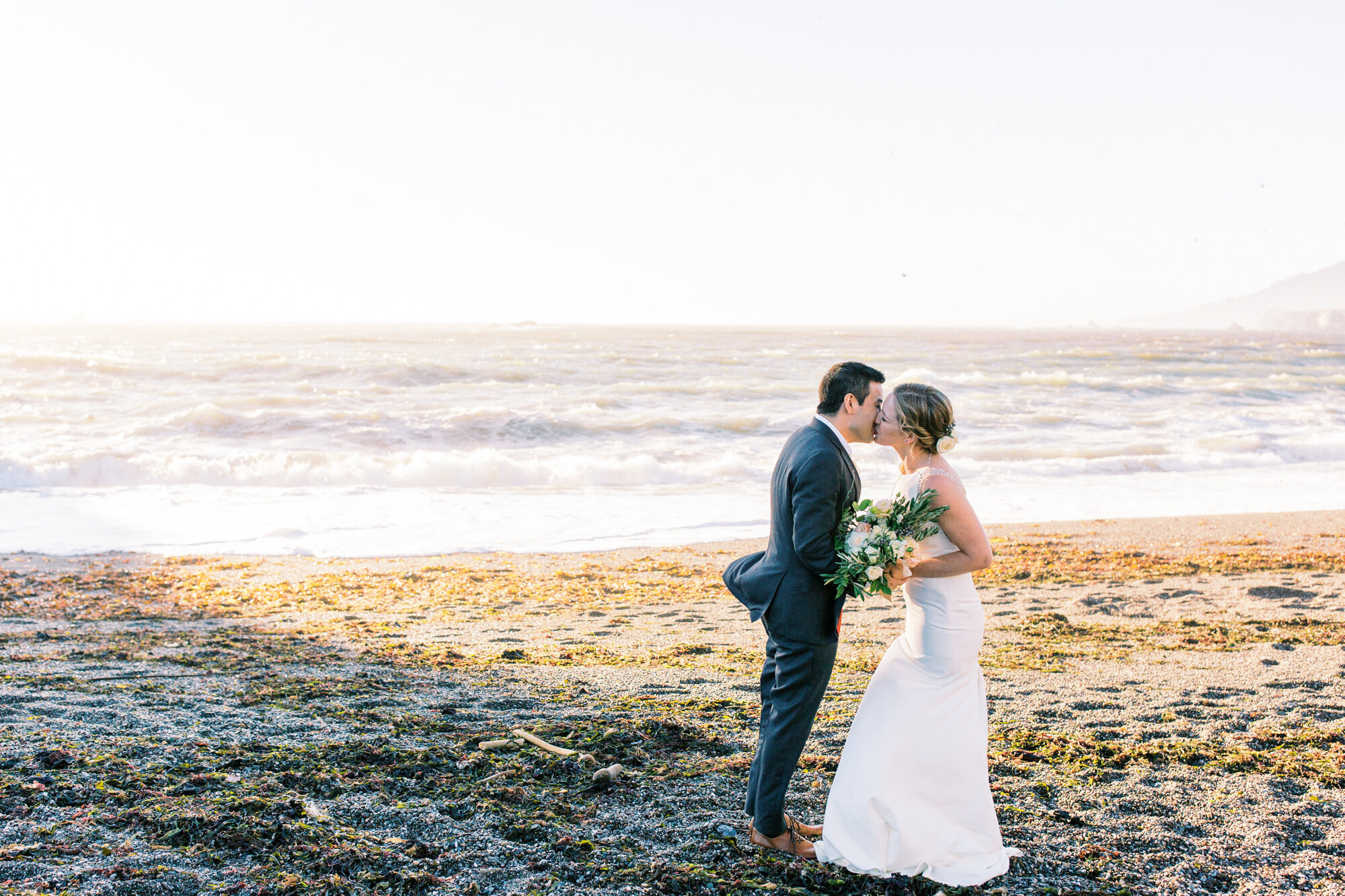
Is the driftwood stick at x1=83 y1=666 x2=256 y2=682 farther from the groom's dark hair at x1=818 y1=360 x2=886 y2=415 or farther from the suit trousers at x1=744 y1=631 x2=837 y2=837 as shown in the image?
the groom's dark hair at x1=818 y1=360 x2=886 y2=415

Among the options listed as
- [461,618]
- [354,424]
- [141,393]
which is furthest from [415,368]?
[461,618]

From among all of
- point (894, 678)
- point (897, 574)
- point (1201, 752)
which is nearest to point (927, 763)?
point (894, 678)

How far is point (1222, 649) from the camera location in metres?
6.04

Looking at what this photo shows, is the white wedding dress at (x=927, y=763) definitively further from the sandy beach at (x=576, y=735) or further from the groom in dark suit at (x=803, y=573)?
the groom in dark suit at (x=803, y=573)

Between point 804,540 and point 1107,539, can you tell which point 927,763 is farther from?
point 1107,539

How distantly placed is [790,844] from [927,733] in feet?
2.26

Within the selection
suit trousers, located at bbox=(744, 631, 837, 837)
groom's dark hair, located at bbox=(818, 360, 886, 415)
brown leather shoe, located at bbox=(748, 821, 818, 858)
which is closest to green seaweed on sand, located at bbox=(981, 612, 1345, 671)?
brown leather shoe, located at bbox=(748, 821, 818, 858)

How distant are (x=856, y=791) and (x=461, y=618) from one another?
4854mm

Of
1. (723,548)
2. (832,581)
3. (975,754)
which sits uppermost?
(832,581)

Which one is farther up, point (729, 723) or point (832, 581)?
point (832, 581)

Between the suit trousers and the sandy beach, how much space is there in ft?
0.74

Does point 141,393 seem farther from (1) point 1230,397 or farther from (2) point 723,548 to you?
(1) point 1230,397

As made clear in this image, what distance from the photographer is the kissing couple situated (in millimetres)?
3137

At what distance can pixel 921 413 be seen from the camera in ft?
10.4
